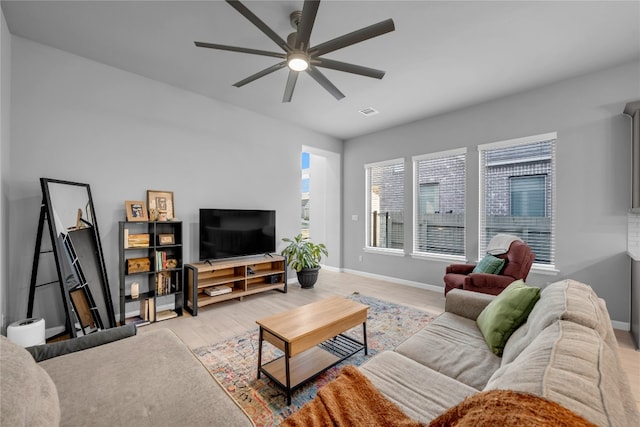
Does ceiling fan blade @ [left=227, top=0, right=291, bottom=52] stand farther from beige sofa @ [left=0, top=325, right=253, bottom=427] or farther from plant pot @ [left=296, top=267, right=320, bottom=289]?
plant pot @ [left=296, top=267, right=320, bottom=289]

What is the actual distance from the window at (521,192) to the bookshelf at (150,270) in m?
4.26

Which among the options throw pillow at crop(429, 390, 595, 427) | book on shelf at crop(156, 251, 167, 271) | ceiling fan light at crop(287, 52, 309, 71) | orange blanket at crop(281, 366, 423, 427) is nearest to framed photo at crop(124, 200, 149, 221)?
book on shelf at crop(156, 251, 167, 271)

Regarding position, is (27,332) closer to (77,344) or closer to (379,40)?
(77,344)

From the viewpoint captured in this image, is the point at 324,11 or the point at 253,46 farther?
the point at 253,46

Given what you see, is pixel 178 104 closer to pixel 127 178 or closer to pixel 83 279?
pixel 127 178

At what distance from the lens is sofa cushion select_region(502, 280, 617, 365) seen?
1086mm

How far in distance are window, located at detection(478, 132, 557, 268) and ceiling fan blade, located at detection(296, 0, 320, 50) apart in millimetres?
3176

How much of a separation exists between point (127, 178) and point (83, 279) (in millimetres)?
1200

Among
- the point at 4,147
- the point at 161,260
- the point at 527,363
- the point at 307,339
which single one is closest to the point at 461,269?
the point at 307,339

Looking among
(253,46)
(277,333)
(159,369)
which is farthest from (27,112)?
(277,333)

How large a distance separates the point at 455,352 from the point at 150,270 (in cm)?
324

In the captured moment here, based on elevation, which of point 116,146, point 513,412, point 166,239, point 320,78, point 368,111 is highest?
point 368,111

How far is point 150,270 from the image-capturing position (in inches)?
126

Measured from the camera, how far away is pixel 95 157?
3.02m
